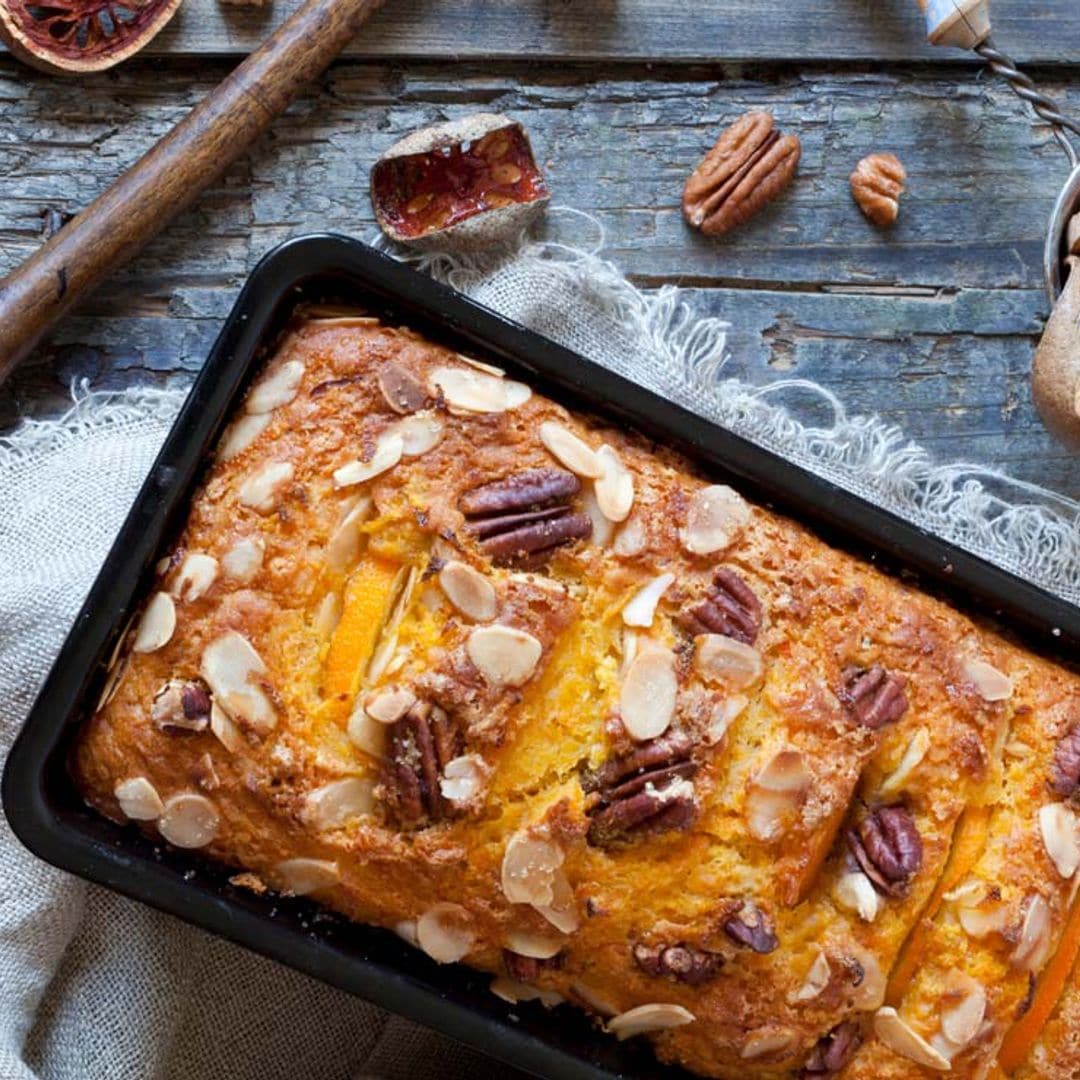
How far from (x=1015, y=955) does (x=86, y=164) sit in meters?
1.59

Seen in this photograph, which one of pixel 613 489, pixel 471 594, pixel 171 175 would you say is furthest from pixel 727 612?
pixel 171 175

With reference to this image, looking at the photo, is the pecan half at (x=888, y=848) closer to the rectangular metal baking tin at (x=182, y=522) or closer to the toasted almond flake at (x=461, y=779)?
the rectangular metal baking tin at (x=182, y=522)

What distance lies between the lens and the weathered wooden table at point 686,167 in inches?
83.4

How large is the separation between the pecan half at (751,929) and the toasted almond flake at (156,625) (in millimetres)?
700

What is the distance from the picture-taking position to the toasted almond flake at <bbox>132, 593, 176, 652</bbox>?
5.53 feet

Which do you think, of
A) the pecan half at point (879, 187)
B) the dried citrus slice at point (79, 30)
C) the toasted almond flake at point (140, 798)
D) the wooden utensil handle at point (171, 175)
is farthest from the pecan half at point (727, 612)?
the dried citrus slice at point (79, 30)

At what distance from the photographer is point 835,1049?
172cm

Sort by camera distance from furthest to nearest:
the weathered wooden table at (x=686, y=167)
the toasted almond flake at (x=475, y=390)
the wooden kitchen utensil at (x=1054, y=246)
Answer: the weathered wooden table at (x=686, y=167) < the wooden kitchen utensil at (x=1054, y=246) < the toasted almond flake at (x=475, y=390)

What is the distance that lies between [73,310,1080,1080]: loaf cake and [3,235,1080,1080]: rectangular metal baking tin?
0.03 metres

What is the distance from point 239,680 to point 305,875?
233 millimetres

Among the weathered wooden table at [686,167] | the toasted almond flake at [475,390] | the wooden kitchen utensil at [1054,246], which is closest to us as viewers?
the toasted almond flake at [475,390]

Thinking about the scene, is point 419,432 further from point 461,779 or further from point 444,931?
point 444,931

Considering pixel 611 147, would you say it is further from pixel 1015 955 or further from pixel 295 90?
pixel 1015 955

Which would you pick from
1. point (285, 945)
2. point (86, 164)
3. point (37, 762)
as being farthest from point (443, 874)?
point (86, 164)
